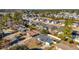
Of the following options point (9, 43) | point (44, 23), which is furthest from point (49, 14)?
point (9, 43)

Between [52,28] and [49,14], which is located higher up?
[49,14]

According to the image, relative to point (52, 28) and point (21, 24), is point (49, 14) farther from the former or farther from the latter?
point (21, 24)
